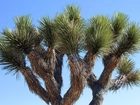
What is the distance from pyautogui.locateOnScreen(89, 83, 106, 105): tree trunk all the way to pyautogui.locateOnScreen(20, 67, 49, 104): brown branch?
127 cm

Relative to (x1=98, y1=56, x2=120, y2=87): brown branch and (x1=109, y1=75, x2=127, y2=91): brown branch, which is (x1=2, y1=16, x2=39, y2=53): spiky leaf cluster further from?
(x1=109, y1=75, x2=127, y2=91): brown branch

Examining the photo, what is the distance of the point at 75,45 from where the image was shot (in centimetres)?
882

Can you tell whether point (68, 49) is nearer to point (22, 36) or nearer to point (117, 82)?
point (22, 36)

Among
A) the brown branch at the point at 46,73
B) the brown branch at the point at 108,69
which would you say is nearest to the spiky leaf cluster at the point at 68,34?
the brown branch at the point at 46,73

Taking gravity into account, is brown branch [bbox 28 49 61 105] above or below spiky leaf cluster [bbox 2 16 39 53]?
below

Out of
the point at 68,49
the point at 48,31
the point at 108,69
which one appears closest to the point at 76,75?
the point at 68,49

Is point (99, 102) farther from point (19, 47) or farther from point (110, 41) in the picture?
point (19, 47)

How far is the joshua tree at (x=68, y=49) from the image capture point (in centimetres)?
889

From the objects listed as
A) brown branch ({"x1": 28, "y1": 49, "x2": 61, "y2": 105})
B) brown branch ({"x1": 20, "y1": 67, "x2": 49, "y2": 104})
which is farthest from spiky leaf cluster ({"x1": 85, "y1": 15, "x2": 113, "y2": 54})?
brown branch ({"x1": 20, "y1": 67, "x2": 49, "y2": 104})

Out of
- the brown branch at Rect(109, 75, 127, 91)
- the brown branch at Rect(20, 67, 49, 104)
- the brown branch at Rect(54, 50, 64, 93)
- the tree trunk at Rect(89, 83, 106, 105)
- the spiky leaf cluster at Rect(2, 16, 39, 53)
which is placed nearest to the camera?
the spiky leaf cluster at Rect(2, 16, 39, 53)

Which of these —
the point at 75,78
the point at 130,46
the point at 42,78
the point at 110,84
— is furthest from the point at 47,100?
the point at 130,46

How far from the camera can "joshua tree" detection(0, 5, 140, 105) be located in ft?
29.2

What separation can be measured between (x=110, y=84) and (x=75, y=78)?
1800mm

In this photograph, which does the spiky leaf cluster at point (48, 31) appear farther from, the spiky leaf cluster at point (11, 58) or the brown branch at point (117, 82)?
the brown branch at point (117, 82)
